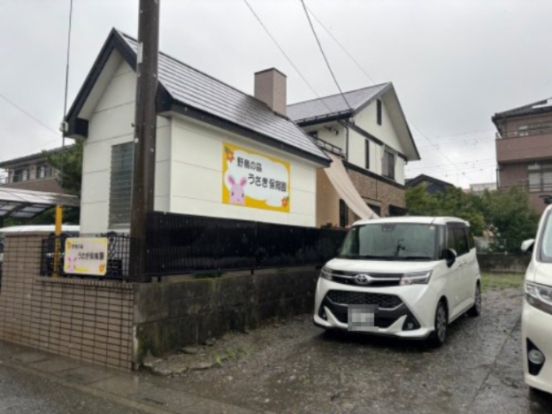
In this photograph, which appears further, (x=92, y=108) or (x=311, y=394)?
(x=92, y=108)

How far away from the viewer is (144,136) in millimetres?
5188

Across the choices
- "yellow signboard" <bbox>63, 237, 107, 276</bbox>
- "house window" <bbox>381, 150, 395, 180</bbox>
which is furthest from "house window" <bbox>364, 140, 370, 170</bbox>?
"yellow signboard" <bbox>63, 237, 107, 276</bbox>

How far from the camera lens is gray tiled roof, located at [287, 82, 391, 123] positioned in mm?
15594

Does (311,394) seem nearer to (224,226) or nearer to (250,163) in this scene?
(224,226)

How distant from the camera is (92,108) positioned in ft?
27.8

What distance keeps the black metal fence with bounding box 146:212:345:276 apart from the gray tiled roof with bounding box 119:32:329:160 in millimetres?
2188

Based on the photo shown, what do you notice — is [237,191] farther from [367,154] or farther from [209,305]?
[367,154]

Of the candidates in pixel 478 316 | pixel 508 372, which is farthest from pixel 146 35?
pixel 478 316

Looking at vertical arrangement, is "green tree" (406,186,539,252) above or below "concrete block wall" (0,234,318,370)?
above

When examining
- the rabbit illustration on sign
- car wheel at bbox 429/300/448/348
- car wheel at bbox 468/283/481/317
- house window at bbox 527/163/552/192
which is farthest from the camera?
house window at bbox 527/163/552/192

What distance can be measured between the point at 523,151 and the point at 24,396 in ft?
91.3

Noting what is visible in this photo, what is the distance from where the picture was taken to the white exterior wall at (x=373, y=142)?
1566 centimetres

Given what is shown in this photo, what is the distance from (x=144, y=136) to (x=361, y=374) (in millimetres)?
3759

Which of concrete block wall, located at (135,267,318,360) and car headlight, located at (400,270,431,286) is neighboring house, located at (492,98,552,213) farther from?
car headlight, located at (400,270,431,286)
